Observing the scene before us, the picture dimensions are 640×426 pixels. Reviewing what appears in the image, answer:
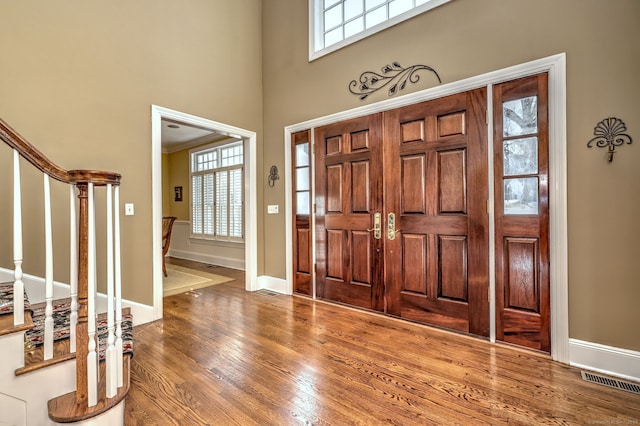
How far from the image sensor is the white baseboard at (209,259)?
5818mm

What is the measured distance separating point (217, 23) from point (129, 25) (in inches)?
42.3

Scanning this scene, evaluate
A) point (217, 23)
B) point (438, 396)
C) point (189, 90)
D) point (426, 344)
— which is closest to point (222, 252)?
point (189, 90)

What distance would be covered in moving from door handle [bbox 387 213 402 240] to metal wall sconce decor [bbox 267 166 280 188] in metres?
1.68

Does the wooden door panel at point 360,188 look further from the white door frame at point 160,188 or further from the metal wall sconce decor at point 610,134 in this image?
the metal wall sconce decor at point 610,134

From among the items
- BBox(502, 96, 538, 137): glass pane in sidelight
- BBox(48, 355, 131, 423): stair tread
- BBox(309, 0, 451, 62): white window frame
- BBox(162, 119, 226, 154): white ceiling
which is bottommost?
BBox(48, 355, 131, 423): stair tread

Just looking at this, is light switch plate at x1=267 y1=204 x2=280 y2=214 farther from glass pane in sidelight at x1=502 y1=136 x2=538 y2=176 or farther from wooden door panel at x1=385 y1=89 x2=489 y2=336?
glass pane in sidelight at x1=502 y1=136 x2=538 y2=176

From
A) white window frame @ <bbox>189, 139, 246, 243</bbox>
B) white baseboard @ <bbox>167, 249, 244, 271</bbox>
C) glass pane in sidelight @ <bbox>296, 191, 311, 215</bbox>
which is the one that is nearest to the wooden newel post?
glass pane in sidelight @ <bbox>296, 191, 311, 215</bbox>

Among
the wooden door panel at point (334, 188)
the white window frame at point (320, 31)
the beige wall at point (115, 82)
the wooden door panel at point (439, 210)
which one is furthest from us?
the wooden door panel at point (334, 188)

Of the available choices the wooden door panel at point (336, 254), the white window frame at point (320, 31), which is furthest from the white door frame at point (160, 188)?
the white window frame at point (320, 31)

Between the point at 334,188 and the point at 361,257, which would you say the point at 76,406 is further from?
the point at 334,188

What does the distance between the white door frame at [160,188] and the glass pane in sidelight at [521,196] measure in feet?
9.66

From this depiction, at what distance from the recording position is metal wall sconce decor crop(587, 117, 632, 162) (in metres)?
2.01

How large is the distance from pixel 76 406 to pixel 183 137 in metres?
5.88

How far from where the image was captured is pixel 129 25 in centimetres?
295
